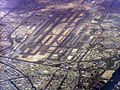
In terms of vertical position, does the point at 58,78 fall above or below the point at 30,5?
below

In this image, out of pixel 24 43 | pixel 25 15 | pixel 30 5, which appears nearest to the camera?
pixel 24 43

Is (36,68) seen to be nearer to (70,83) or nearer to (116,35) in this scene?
(70,83)

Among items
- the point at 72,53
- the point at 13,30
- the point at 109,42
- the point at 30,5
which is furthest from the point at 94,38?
the point at 30,5

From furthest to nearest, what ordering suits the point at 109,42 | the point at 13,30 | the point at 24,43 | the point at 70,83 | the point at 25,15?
the point at 25,15, the point at 13,30, the point at 24,43, the point at 109,42, the point at 70,83

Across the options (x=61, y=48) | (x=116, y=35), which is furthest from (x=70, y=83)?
(x=116, y=35)

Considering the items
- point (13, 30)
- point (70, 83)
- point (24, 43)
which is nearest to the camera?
point (70, 83)

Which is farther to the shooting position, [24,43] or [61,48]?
[24,43]

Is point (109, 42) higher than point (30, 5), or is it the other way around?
point (30, 5)

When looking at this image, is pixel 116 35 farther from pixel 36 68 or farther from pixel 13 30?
pixel 13 30

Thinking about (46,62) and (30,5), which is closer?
(46,62)
